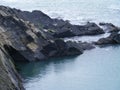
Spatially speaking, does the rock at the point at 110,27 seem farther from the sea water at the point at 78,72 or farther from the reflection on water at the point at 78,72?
the reflection on water at the point at 78,72

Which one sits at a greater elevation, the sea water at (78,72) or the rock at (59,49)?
the rock at (59,49)

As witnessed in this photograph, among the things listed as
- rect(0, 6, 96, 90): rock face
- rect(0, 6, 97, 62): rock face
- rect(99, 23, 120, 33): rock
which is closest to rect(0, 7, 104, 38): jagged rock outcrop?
rect(99, 23, 120, 33): rock

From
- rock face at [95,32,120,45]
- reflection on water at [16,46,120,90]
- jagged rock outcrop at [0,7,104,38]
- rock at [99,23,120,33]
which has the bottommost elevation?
reflection on water at [16,46,120,90]

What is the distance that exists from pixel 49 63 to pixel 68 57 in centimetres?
296

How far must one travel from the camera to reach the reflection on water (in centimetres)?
4188

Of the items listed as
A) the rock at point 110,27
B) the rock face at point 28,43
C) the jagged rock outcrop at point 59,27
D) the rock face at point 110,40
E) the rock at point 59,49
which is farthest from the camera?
the rock at point 110,27

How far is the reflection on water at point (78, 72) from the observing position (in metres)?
41.9

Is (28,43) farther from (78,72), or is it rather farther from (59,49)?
(78,72)

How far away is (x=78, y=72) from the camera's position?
4625cm

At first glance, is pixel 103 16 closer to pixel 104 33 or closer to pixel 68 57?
pixel 104 33

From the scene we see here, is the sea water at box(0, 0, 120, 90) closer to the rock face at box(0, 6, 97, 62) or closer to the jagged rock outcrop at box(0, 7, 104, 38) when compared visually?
the rock face at box(0, 6, 97, 62)

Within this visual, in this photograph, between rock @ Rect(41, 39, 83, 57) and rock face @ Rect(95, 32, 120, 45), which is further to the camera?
rock face @ Rect(95, 32, 120, 45)

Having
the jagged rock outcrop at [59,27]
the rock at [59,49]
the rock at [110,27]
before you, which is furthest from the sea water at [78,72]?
the rock at [110,27]

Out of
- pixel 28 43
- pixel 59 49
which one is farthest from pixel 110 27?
pixel 28 43
